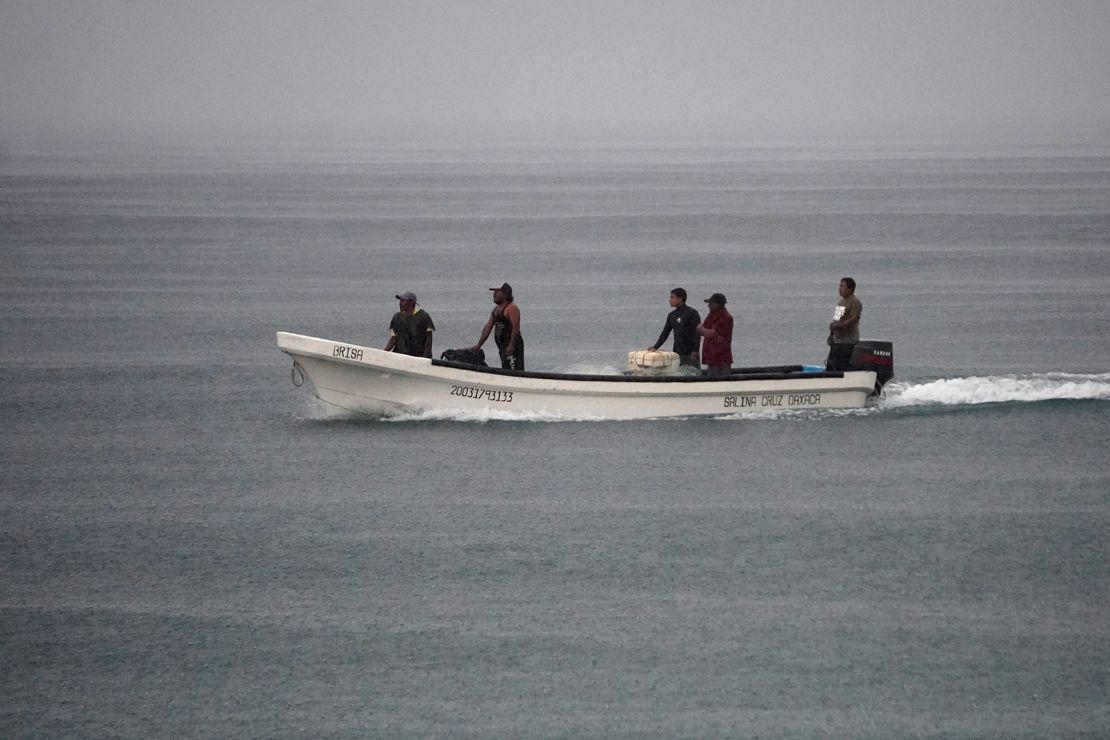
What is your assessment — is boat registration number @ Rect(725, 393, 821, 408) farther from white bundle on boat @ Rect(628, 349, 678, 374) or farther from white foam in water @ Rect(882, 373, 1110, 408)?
white foam in water @ Rect(882, 373, 1110, 408)

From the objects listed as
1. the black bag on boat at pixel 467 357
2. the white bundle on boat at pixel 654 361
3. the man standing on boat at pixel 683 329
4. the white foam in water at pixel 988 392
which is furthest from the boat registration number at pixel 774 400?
the black bag on boat at pixel 467 357

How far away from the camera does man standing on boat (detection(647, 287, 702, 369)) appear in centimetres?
2367

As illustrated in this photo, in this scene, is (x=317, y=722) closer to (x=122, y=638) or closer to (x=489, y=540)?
(x=122, y=638)

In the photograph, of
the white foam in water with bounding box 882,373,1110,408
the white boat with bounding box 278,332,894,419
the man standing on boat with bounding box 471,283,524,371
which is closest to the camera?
the man standing on boat with bounding box 471,283,524,371

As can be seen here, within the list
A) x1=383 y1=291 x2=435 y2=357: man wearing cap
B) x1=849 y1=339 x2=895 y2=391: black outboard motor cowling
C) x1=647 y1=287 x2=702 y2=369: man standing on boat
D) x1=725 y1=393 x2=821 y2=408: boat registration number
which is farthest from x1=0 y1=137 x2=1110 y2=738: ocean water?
x1=383 y1=291 x2=435 y2=357: man wearing cap

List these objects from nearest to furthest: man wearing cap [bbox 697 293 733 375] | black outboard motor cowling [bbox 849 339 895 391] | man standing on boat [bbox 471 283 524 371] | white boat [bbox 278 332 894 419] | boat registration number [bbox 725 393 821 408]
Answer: man standing on boat [bbox 471 283 524 371]
white boat [bbox 278 332 894 419]
man wearing cap [bbox 697 293 733 375]
boat registration number [bbox 725 393 821 408]
black outboard motor cowling [bbox 849 339 895 391]


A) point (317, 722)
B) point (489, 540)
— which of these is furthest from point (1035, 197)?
point (317, 722)

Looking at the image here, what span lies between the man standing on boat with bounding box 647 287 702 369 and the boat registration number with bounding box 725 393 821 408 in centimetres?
75

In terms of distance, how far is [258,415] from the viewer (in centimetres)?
2598

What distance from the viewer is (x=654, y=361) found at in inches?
938

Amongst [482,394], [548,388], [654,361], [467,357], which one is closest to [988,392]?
[654,361]

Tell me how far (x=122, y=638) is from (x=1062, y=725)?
28.9 feet

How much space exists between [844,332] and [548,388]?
4.46 metres

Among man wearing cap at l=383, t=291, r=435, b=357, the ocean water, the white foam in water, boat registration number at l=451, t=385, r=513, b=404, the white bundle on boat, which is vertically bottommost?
the ocean water
